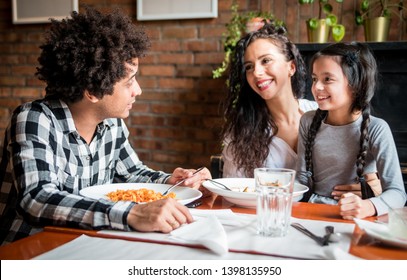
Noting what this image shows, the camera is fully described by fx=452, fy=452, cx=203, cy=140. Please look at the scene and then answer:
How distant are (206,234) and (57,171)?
0.53 m

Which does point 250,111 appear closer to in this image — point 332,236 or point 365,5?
point 365,5

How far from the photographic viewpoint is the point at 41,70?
135 cm

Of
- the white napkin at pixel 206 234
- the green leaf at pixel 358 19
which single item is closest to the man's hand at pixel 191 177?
the white napkin at pixel 206 234

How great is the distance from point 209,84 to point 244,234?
2.26 m

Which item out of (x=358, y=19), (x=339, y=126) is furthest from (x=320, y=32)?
(x=339, y=126)

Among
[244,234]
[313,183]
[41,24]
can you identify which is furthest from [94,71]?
[41,24]

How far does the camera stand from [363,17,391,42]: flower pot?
2.40 m

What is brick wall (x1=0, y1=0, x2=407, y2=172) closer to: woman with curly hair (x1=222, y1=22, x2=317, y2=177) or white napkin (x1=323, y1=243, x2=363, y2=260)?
woman with curly hair (x1=222, y1=22, x2=317, y2=177)

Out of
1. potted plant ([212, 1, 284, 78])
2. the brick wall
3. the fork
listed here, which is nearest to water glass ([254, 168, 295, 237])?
the fork

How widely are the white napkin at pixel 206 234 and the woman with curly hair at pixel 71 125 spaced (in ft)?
0.73

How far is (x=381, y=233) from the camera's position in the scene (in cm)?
86

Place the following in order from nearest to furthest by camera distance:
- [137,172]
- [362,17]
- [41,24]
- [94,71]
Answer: [94,71]
[137,172]
[362,17]
[41,24]

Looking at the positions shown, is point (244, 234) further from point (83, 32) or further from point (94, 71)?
point (83, 32)

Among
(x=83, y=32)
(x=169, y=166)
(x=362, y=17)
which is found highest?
(x=362, y=17)
